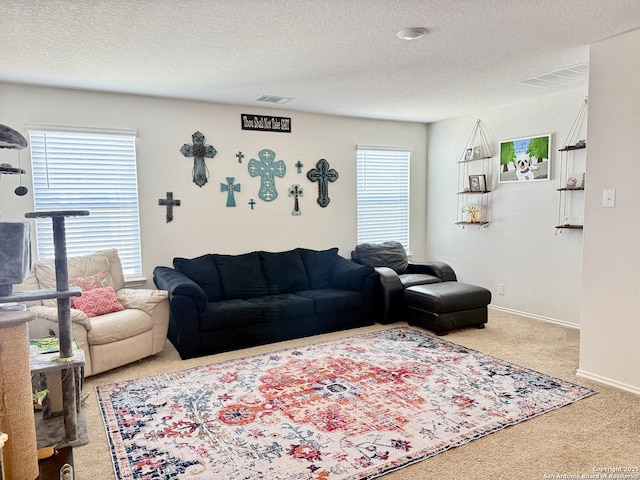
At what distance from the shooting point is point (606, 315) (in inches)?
128

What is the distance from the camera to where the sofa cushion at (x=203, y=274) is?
15.0 feet

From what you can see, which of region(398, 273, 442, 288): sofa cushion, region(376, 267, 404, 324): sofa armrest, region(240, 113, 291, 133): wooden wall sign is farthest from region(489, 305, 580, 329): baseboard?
region(240, 113, 291, 133): wooden wall sign

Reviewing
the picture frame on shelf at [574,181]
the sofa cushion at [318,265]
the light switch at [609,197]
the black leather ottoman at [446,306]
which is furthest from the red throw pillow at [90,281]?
the picture frame on shelf at [574,181]

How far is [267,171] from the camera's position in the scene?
5.23 meters

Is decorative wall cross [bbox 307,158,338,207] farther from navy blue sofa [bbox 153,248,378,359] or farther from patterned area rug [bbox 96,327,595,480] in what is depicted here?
patterned area rug [bbox 96,327,595,480]

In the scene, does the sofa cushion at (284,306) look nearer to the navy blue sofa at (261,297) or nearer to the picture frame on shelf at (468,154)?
the navy blue sofa at (261,297)

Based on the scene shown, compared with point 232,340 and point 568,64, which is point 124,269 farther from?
point 568,64

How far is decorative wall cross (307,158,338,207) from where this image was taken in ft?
18.2

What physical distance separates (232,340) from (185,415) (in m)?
1.29

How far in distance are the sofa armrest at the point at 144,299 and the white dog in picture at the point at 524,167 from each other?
3998 millimetres

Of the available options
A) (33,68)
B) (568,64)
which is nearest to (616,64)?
(568,64)

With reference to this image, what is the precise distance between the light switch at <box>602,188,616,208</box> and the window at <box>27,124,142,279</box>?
4.11m

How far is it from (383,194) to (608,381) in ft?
11.7

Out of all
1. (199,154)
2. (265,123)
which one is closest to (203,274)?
(199,154)
